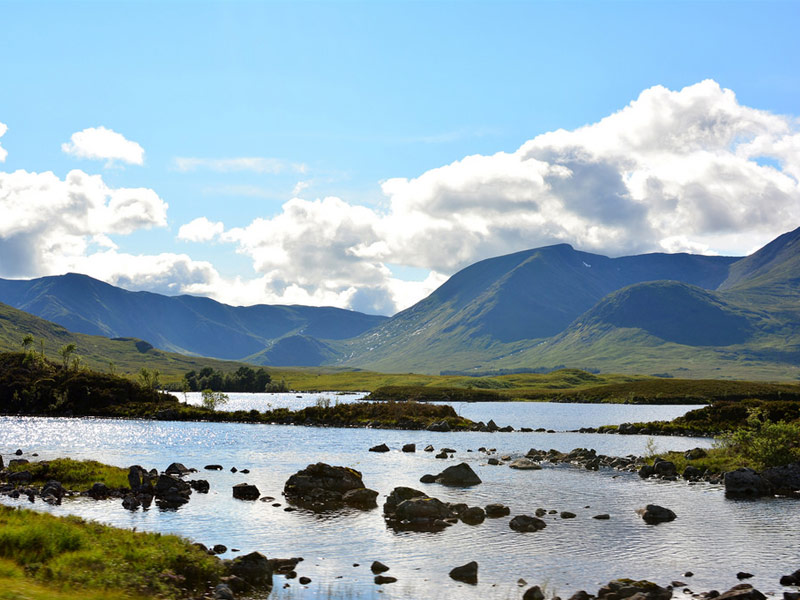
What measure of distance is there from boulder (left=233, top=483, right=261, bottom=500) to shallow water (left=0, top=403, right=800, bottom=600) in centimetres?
92

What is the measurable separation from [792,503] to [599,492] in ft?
56.3

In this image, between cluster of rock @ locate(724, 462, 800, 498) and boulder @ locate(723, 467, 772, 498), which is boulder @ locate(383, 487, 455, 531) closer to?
boulder @ locate(723, 467, 772, 498)

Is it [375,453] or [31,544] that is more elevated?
[31,544]

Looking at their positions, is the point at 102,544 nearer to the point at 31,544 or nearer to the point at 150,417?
the point at 31,544

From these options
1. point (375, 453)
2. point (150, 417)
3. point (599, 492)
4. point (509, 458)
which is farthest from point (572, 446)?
point (150, 417)

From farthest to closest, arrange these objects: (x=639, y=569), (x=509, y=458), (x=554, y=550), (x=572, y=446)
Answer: (x=572, y=446), (x=509, y=458), (x=554, y=550), (x=639, y=569)

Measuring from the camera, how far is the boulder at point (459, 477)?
7031 cm

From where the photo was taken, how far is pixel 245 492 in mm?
61656

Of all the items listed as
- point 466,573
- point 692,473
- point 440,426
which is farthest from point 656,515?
point 440,426

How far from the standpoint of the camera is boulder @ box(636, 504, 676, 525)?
172ft

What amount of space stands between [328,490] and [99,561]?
112 feet

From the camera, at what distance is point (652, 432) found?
131 m

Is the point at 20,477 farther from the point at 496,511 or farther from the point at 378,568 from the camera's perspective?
the point at 496,511

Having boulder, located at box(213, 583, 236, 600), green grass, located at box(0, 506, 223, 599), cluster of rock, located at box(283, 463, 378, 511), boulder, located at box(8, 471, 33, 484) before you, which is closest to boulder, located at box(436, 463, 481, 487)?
cluster of rock, located at box(283, 463, 378, 511)
